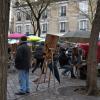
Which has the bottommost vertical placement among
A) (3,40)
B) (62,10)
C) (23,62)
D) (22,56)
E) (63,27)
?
(23,62)

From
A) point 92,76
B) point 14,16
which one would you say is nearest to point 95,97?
point 92,76

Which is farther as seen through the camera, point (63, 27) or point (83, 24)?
point (63, 27)

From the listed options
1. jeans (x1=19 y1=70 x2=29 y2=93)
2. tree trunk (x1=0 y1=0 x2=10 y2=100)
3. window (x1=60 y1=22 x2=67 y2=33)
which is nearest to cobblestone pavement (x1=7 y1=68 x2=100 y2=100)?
jeans (x1=19 y1=70 x2=29 y2=93)

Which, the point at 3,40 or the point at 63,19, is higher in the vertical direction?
the point at 63,19

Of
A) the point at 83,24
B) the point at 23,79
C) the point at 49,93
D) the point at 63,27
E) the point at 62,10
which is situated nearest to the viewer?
the point at 23,79

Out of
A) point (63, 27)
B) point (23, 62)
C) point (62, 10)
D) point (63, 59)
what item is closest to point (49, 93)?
point (23, 62)

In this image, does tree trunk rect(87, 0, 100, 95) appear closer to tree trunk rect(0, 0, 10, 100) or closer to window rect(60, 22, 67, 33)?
tree trunk rect(0, 0, 10, 100)

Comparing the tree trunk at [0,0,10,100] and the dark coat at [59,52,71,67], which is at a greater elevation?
the tree trunk at [0,0,10,100]

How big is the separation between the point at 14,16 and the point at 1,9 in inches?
2730

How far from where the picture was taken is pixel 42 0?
39.9 metres

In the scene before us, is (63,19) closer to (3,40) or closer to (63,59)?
(63,59)

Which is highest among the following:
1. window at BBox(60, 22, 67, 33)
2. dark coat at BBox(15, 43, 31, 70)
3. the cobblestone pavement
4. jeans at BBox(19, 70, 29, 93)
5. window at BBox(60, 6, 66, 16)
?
window at BBox(60, 6, 66, 16)

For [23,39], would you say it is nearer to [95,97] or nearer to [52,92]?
[52,92]

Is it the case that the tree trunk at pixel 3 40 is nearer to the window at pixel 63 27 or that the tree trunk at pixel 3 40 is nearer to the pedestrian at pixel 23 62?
the pedestrian at pixel 23 62
